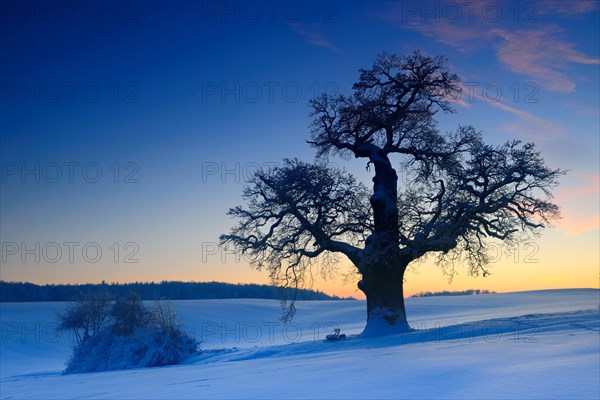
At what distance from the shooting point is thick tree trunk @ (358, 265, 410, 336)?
22.2 m

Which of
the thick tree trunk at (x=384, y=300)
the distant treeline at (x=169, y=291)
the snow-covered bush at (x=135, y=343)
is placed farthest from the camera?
the distant treeline at (x=169, y=291)

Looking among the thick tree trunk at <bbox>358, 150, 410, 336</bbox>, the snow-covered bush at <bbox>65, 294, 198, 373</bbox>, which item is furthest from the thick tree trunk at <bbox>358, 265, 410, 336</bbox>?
the snow-covered bush at <bbox>65, 294, 198, 373</bbox>

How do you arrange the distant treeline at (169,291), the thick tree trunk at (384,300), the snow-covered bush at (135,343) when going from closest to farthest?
the thick tree trunk at (384,300), the snow-covered bush at (135,343), the distant treeline at (169,291)

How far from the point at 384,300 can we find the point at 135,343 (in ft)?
34.2

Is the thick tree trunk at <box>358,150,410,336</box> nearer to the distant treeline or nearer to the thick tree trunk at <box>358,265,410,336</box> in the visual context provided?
the thick tree trunk at <box>358,265,410,336</box>

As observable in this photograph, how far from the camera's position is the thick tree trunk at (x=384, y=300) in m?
22.2

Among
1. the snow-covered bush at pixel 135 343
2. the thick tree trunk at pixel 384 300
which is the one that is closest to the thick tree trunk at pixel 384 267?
the thick tree trunk at pixel 384 300

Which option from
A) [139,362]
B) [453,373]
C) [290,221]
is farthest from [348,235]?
[453,373]

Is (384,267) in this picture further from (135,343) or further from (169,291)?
(169,291)

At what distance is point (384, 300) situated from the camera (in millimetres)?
22453

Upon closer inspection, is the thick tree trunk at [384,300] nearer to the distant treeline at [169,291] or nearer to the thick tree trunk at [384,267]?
the thick tree trunk at [384,267]

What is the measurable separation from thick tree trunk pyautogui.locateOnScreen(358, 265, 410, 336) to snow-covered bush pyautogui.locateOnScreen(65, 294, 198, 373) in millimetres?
7666

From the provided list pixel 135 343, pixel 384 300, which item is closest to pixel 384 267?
pixel 384 300

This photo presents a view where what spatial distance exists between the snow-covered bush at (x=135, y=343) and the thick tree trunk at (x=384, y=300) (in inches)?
302
